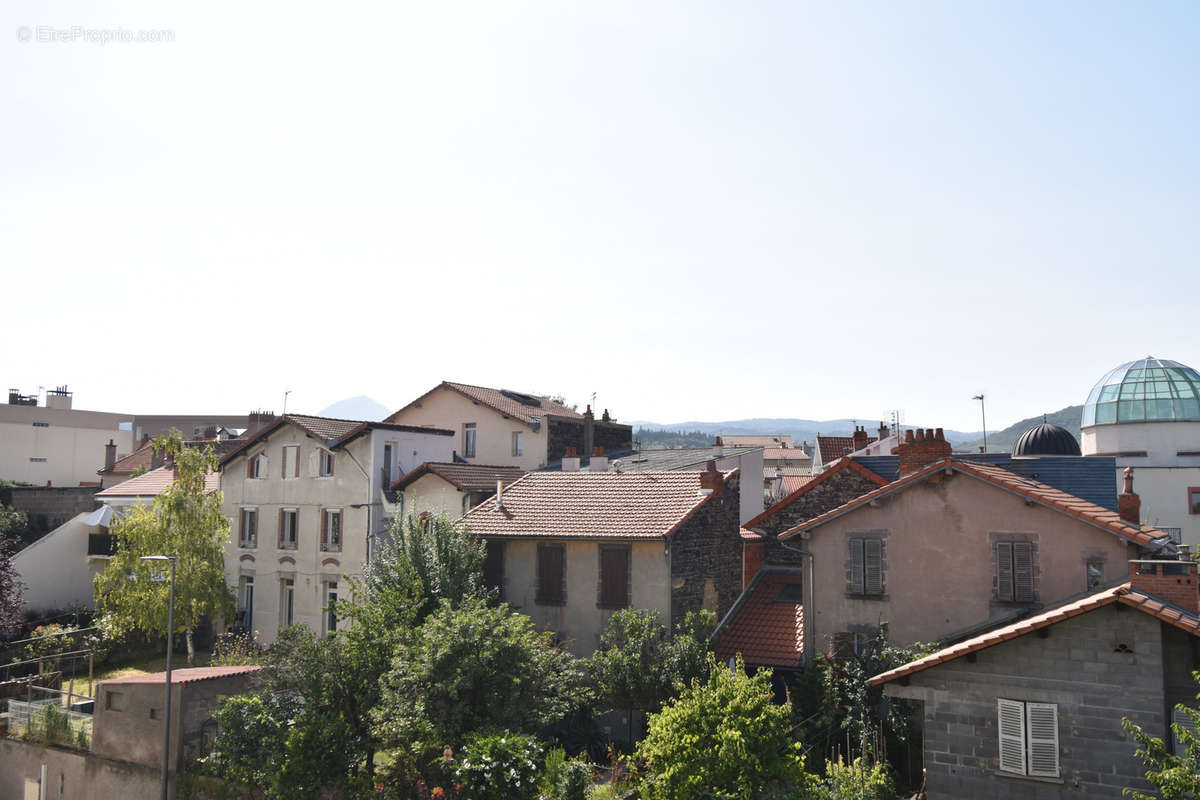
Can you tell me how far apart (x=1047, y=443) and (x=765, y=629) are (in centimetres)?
2250

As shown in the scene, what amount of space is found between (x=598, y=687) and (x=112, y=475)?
45390mm

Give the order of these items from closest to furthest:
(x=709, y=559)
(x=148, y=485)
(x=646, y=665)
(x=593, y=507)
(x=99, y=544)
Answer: (x=646, y=665), (x=709, y=559), (x=593, y=507), (x=99, y=544), (x=148, y=485)

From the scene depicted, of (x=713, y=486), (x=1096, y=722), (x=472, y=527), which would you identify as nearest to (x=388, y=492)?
(x=472, y=527)

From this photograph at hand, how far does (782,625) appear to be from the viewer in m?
25.8

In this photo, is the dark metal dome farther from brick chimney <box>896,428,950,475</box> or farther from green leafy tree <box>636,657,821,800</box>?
green leafy tree <box>636,657,821,800</box>

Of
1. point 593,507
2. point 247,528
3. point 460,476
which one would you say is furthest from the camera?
point 247,528

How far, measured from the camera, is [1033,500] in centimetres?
2044

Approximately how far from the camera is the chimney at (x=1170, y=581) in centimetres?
1659

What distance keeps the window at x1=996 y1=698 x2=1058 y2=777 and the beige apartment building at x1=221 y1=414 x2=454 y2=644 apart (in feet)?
74.3

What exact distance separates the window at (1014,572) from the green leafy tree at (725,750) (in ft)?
23.3

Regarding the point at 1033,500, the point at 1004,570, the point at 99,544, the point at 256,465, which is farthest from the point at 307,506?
the point at 1033,500

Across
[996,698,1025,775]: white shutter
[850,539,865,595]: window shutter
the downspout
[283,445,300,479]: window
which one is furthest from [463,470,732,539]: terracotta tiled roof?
[996,698,1025,775]: white shutter

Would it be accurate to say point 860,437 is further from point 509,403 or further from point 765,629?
point 765,629

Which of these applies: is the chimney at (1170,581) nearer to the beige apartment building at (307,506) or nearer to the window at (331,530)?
the beige apartment building at (307,506)
